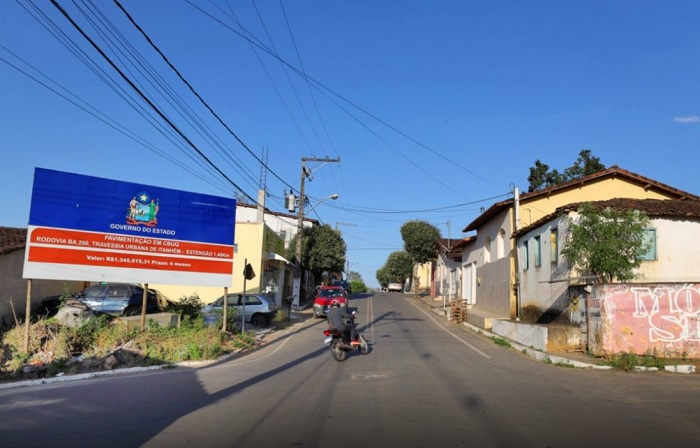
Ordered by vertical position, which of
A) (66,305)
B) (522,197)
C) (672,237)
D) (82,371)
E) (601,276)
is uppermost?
(522,197)

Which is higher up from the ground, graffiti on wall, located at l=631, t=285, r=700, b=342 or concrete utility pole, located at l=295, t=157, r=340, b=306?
concrete utility pole, located at l=295, t=157, r=340, b=306

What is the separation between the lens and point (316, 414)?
7.62 metres

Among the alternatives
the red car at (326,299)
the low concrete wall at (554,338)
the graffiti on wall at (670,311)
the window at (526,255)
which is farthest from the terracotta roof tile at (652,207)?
the red car at (326,299)

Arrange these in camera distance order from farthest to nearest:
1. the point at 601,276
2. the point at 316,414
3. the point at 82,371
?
the point at 601,276 → the point at 82,371 → the point at 316,414

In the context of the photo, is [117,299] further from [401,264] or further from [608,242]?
[401,264]

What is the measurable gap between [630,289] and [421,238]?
45781mm

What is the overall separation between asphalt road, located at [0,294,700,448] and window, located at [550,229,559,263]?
19.6 ft

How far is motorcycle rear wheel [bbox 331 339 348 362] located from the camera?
13861 mm

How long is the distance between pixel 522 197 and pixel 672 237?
8.41m

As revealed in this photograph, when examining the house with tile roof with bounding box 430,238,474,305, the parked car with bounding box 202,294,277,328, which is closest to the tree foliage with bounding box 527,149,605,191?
the house with tile roof with bounding box 430,238,474,305

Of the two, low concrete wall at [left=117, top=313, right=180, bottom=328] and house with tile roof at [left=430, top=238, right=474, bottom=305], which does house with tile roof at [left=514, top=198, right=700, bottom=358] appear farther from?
house with tile roof at [left=430, top=238, right=474, bottom=305]

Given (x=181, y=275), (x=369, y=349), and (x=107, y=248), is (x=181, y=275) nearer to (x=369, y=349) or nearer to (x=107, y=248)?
(x=107, y=248)

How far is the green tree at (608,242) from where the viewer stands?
15180 millimetres

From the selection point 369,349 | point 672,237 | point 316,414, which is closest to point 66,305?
point 369,349
